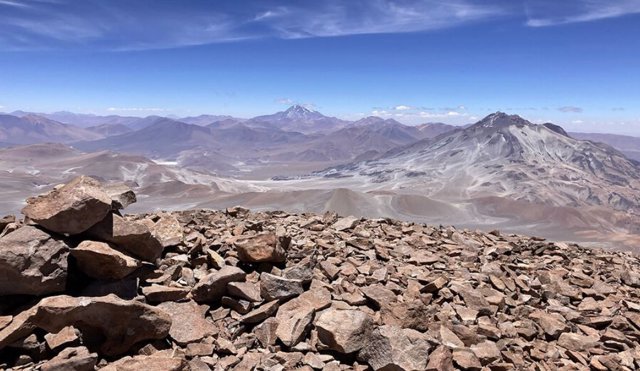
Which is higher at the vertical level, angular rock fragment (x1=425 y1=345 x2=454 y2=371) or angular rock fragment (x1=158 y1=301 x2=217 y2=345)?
angular rock fragment (x1=158 y1=301 x2=217 y2=345)

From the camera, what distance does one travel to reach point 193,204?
10756cm

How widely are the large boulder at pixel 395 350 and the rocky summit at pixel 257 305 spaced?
17 mm

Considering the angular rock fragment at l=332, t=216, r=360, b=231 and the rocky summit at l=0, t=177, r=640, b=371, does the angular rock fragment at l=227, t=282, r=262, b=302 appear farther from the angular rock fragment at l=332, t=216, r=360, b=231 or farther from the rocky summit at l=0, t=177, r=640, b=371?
the angular rock fragment at l=332, t=216, r=360, b=231

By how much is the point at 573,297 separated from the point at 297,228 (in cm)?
662

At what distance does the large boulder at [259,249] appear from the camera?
745 centimetres

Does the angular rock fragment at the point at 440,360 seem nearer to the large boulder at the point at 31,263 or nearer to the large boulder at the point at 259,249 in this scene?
the large boulder at the point at 259,249

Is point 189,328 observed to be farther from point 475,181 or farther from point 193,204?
point 475,181

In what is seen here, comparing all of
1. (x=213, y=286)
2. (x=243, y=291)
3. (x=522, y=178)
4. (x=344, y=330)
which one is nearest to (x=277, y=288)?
(x=243, y=291)

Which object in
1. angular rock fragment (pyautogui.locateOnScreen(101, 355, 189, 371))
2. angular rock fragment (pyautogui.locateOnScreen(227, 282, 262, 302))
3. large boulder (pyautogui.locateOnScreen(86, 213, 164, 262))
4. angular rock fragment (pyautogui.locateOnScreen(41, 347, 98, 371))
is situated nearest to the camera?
angular rock fragment (pyautogui.locateOnScreen(41, 347, 98, 371))

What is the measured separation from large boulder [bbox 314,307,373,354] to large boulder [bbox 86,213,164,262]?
9.14ft

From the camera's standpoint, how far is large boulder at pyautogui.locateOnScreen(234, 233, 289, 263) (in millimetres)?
7453

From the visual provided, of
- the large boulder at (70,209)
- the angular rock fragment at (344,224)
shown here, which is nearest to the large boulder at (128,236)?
the large boulder at (70,209)

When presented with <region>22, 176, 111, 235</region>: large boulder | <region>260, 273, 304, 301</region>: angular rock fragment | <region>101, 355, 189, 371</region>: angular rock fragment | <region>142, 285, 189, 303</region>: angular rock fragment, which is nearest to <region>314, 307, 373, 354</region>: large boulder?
<region>260, 273, 304, 301</region>: angular rock fragment

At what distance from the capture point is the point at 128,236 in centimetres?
623
